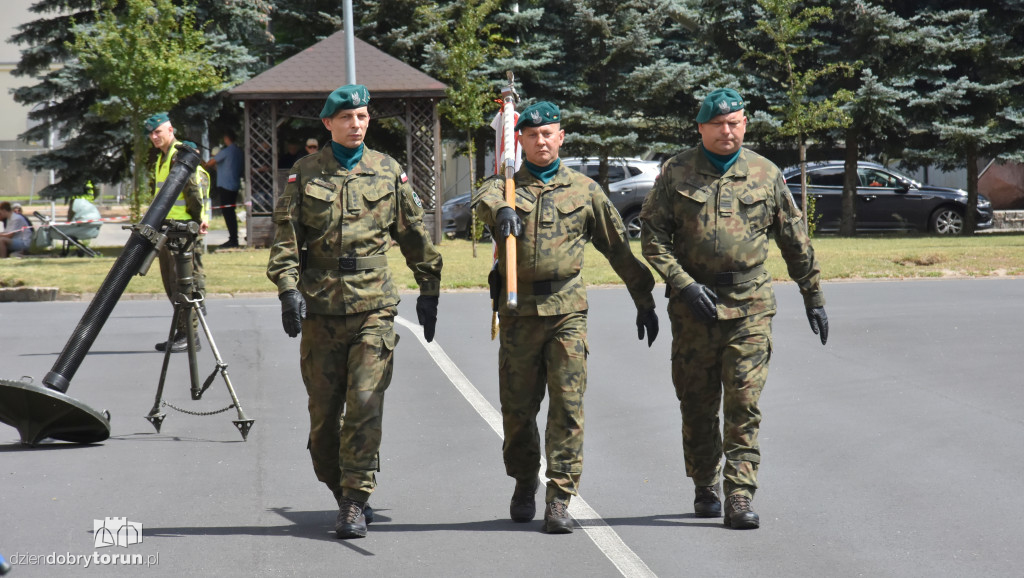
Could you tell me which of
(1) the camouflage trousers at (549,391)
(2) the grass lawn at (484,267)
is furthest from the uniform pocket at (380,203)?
(2) the grass lawn at (484,267)

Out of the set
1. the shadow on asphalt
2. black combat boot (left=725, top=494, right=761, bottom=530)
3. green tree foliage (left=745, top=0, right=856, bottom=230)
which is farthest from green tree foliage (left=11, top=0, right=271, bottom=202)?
black combat boot (left=725, top=494, right=761, bottom=530)

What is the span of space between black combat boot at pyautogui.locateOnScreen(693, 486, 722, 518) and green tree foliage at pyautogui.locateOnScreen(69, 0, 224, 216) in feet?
55.9

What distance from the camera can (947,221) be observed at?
2731 cm

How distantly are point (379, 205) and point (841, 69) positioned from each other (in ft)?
78.6

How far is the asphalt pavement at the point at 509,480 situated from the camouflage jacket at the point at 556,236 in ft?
3.55

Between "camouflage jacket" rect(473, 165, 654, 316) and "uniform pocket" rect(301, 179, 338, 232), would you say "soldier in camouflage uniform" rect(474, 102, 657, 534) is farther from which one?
"uniform pocket" rect(301, 179, 338, 232)

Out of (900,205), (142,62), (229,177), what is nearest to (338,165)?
(142,62)

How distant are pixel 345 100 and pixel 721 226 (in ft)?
6.15

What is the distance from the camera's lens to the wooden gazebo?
23.5 meters

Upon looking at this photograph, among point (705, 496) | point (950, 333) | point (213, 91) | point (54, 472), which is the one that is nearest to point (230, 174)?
point (213, 91)

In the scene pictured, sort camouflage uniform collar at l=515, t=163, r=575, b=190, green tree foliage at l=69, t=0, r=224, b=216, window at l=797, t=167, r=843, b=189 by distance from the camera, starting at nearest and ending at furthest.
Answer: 1. camouflage uniform collar at l=515, t=163, r=575, b=190
2. green tree foliage at l=69, t=0, r=224, b=216
3. window at l=797, t=167, r=843, b=189

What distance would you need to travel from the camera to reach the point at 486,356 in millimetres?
10547

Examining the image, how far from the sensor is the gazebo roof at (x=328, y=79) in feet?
76.2

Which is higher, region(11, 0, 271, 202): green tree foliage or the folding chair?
region(11, 0, 271, 202): green tree foliage
